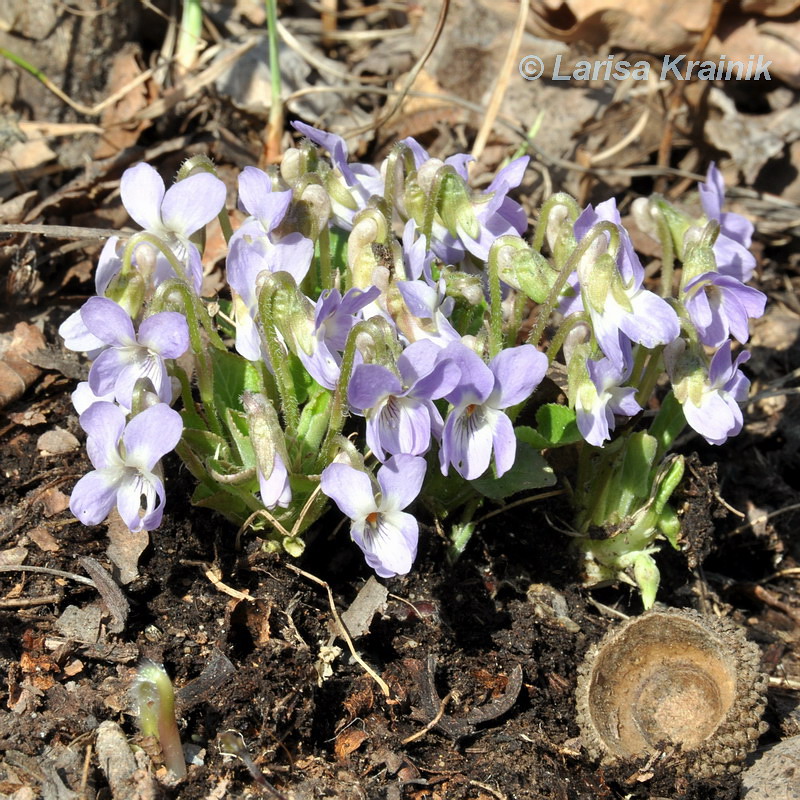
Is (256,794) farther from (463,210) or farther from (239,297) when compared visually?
(463,210)

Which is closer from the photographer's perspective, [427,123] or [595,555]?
[595,555]

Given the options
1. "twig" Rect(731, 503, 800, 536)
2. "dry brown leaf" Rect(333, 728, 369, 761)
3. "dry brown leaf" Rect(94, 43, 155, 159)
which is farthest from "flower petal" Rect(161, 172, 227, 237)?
"twig" Rect(731, 503, 800, 536)

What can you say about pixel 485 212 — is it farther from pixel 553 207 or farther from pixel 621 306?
pixel 621 306

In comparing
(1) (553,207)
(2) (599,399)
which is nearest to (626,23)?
(1) (553,207)

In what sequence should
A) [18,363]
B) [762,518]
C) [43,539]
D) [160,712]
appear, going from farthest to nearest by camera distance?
1. [762,518]
2. [18,363]
3. [43,539]
4. [160,712]

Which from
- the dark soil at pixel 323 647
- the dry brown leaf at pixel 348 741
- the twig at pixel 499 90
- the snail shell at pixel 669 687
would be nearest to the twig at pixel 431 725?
the dark soil at pixel 323 647

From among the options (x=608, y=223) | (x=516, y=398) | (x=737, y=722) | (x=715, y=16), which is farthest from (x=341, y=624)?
(x=715, y=16)
